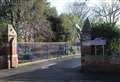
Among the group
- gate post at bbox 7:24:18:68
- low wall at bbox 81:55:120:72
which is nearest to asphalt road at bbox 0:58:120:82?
low wall at bbox 81:55:120:72

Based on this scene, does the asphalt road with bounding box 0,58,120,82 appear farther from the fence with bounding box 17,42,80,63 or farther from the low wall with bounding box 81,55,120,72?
the fence with bounding box 17,42,80,63

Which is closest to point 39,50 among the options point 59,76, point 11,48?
point 11,48

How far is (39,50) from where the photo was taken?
38.2 m

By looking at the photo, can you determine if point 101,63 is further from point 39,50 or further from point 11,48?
point 39,50

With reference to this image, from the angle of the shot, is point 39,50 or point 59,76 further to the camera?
point 39,50

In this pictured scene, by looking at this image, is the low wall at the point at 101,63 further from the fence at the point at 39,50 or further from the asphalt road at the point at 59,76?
the fence at the point at 39,50

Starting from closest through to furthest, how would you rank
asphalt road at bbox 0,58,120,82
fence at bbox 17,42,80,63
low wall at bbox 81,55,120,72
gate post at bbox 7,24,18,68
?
asphalt road at bbox 0,58,120,82, low wall at bbox 81,55,120,72, gate post at bbox 7,24,18,68, fence at bbox 17,42,80,63

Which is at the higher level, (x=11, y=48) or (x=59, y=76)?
(x=11, y=48)

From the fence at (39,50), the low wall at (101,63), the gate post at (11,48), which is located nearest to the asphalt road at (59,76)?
the low wall at (101,63)

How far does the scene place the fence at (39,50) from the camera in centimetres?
3388

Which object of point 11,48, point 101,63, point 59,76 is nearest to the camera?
point 59,76

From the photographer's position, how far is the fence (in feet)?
111

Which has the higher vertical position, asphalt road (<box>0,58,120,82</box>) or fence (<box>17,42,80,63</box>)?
fence (<box>17,42,80,63</box>)

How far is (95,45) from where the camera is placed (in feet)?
81.7
